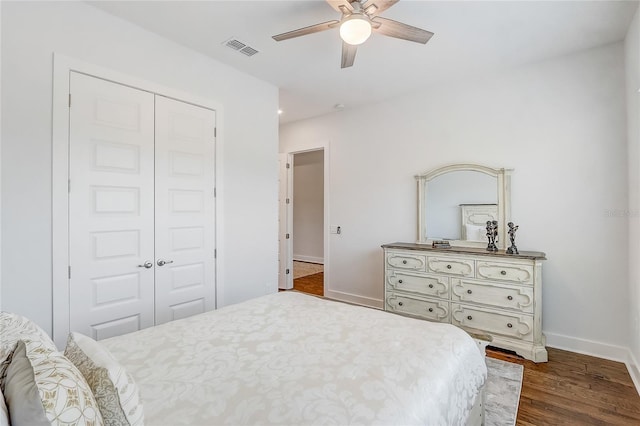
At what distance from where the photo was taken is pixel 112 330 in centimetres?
236

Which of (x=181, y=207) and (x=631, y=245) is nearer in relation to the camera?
(x=631, y=245)

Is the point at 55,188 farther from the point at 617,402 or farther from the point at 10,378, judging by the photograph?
the point at 617,402

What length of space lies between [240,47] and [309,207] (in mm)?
5469

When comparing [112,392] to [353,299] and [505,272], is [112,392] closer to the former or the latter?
[505,272]

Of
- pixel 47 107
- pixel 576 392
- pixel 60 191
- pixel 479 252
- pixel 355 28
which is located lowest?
pixel 576 392

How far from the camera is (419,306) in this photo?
3314 mm

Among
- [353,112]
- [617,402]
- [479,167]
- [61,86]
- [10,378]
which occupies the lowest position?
[617,402]

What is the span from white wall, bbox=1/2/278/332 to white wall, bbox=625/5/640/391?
10.9ft

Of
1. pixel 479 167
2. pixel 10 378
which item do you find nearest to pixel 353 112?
pixel 479 167

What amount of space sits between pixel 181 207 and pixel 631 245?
383 centimetres

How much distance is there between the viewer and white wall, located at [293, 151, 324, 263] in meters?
7.78

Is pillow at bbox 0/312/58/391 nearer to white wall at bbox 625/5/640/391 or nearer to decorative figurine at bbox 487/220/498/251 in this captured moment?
decorative figurine at bbox 487/220/498/251

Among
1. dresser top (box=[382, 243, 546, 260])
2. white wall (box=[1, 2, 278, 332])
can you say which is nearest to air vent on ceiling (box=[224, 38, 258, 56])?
white wall (box=[1, 2, 278, 332])

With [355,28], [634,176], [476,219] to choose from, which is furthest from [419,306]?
[355,28]
